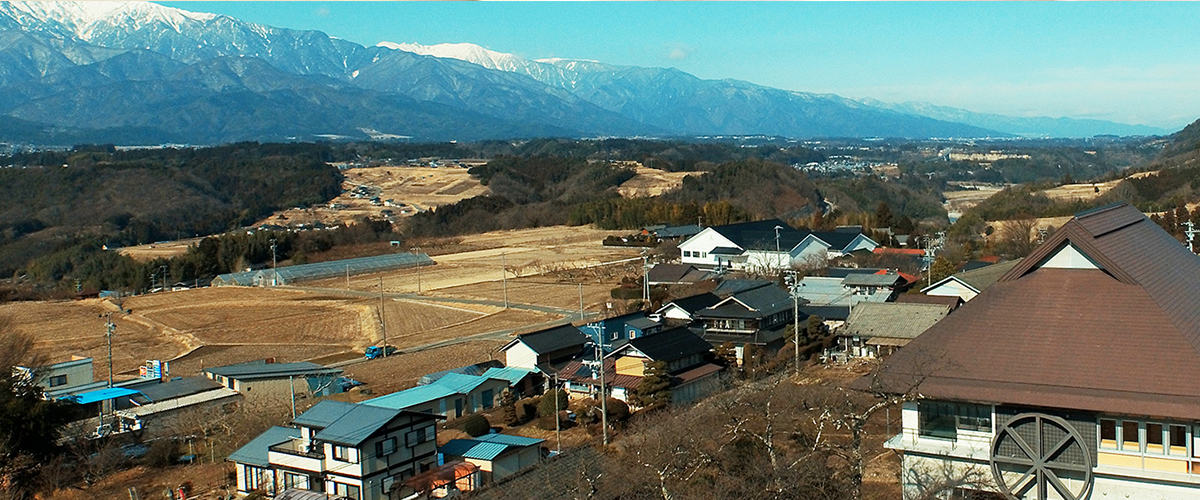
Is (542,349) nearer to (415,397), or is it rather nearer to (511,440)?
(415,397)

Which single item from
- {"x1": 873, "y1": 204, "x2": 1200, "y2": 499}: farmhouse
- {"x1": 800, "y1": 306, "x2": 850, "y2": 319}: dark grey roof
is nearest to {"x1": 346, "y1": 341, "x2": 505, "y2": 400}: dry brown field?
{"x1": 800, "y1": 306, "x2": 850, "y2": 319}: dark grey roof

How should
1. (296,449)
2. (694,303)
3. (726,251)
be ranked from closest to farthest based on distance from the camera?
(296,449) < (694,303) < (726,251)

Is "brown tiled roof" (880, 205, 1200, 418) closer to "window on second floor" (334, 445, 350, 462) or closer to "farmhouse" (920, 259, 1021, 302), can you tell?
"window on second floor" (334, 445, 350, 462)

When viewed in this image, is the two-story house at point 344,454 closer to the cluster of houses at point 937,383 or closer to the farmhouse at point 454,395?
the cluster of houses at point 937,383

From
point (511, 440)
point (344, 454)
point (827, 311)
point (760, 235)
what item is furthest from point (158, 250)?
point (344, 454)

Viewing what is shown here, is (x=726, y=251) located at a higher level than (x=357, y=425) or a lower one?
lower
